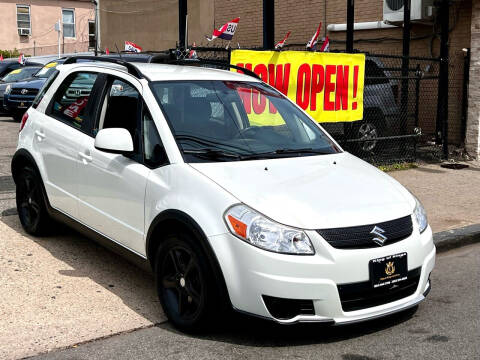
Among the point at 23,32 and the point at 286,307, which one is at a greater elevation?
the point at 23,32

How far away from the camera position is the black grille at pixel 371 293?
397 centimetres

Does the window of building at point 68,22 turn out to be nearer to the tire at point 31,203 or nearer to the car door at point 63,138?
the tire at point 31,203

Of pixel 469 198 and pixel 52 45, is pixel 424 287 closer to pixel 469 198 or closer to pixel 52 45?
pixel 469 198

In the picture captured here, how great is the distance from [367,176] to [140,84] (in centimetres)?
181

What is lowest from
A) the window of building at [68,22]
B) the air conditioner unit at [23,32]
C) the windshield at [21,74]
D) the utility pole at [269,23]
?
the windshield at [21,74]

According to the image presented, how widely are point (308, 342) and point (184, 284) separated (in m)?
0.86

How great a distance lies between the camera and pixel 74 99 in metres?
5.88

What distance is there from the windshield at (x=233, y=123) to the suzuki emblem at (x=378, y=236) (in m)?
1.06

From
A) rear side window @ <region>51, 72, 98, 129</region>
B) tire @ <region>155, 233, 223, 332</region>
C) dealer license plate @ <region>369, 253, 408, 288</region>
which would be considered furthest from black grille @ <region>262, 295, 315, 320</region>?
rear side window @ <region>51, 72, 98, 129</region>

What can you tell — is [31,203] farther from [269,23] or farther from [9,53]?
[9,53]

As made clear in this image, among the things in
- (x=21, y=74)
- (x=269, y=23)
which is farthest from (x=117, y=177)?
(x=21, y=74)

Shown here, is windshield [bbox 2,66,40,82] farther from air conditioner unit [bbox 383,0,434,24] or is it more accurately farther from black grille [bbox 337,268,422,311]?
black grille [bbox 337,268,422,311]

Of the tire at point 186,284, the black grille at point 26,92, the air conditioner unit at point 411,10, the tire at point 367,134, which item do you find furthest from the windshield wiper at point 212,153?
the black grille at point 26,92

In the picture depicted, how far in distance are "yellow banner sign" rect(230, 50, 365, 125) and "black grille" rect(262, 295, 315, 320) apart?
518cm
